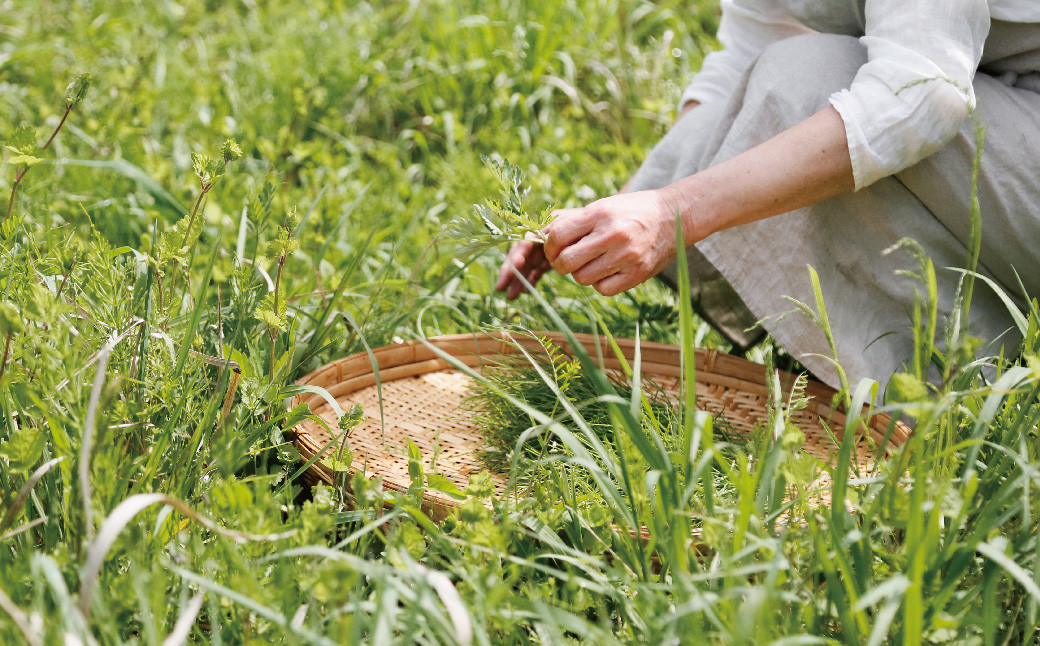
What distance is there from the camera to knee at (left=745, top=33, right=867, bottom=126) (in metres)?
1.25

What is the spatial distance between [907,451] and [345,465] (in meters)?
0.55

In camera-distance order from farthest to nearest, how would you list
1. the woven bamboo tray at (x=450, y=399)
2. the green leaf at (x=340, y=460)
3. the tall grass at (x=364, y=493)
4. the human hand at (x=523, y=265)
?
the human hand at (x=523, y=265) → the woven bamboo tray at (x=450, y=399) → the green leaf at (x=340, y=460) → the tall grass at (x=364, y=493)

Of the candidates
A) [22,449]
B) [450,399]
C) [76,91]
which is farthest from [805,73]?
[22,449]

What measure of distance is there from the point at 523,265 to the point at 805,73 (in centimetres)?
50

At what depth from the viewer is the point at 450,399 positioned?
4.61ft

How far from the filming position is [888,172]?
3.78 feet

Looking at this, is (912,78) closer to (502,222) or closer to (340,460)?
(502,222)

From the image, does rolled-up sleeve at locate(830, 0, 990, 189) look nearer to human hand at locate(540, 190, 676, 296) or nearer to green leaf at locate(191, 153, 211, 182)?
human hand at locate(540, 190, 676, 296)

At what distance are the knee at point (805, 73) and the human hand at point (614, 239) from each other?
0.93 feet

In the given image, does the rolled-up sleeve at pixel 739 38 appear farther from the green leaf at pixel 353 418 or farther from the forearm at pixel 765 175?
the green leaf at pixel 353 418

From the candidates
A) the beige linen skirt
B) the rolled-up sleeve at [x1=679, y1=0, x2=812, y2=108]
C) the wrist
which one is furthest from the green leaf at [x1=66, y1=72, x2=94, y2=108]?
the rolled-up sleeve at [x1=679, y1=0, x2=812, y2=108]

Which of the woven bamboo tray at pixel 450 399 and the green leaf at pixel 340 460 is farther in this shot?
the woven bamboo tray at pixel 450 399

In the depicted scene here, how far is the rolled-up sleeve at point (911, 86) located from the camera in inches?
43.1

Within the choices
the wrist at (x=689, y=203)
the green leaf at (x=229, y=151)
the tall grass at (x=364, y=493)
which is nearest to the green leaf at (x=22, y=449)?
the tall grass at (x=364, y=493)
